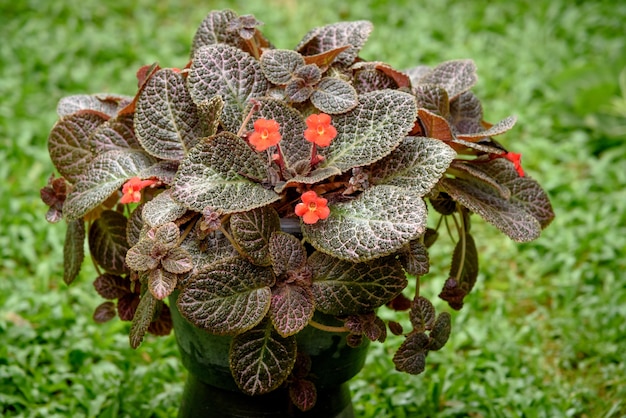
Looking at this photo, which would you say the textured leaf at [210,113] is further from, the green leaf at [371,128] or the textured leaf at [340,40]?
the textured leaf at [340,40]

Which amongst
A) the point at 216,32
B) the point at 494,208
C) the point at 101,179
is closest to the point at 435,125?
the point at 494,208

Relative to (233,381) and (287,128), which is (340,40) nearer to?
(287,128)

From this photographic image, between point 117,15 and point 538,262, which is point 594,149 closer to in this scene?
point 538,262

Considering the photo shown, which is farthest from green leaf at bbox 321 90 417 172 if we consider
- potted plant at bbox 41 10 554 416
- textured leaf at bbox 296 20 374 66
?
textured leaf at bbox 296 20 374 66

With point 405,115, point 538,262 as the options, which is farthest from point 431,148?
point 538,262

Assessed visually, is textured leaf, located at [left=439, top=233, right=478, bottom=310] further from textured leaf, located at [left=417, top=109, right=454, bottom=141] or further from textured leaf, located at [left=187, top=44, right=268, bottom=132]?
textured leaf, located at [left=187, top=44, right=268, bottom=132]

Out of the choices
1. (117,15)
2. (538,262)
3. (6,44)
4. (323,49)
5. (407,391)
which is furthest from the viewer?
(117,15)
